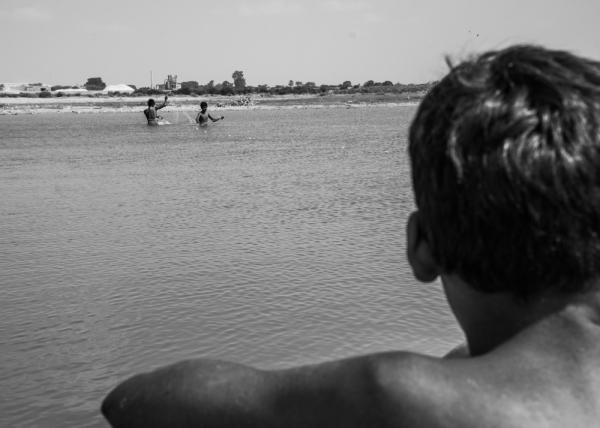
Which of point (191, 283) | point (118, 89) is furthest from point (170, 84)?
point (191, 283)

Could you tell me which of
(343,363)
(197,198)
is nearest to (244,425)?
(343,363)

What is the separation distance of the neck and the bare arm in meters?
0.26

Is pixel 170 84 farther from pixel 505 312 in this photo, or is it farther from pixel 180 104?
pixel 505 312

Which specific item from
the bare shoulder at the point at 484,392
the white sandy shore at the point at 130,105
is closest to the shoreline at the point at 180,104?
the white sandy shore at the point at 130,105

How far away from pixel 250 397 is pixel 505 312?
463 millimetres

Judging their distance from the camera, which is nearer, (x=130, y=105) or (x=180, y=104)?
(x=180, y=104)

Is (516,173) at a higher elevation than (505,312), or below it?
higher

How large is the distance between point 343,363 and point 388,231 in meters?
6.55

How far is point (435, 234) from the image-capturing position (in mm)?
1233

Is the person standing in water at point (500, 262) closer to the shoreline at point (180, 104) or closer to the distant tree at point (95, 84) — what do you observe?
the shoreline at point (180, 104)

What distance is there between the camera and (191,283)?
5793 millimetres

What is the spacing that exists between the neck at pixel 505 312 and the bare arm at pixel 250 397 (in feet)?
0.85

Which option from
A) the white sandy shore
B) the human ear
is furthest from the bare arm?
the white sandy shore

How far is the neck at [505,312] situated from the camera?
1220mm
